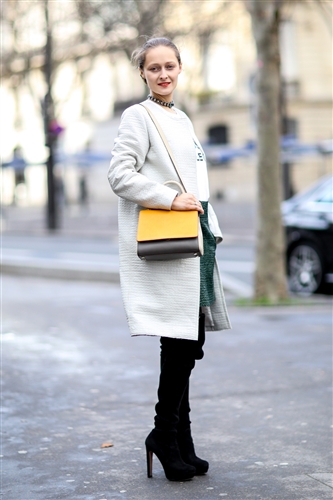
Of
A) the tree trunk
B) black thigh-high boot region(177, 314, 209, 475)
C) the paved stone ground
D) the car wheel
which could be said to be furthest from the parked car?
black thigh-high boot region(177, 314, 209, 475)

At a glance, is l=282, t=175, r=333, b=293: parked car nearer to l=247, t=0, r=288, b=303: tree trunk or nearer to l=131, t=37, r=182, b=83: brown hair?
l=247, t=0, r=288, b=303: tree trunk

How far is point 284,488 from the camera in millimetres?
4043

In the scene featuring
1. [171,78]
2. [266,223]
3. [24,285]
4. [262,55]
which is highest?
[262,55]

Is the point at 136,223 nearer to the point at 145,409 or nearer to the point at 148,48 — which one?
the point at 148,48

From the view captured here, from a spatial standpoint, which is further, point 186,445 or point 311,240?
point 311,240


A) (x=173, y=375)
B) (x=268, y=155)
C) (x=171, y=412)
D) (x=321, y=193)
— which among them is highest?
(x=268, y=155)

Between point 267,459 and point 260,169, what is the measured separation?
6.28 meters

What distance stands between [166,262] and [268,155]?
6.59m

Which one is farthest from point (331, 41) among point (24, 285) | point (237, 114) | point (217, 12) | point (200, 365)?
point (200, 365)

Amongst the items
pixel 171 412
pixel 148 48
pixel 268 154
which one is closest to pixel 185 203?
pixel 148 48

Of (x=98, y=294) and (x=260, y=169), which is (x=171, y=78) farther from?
(x=98, y=294)

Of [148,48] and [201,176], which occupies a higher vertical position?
[148,48]

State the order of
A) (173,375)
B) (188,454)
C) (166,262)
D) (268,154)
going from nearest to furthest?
(166,262), (173,375), (188,454), (268,154)

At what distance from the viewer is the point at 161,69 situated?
4.11 m
